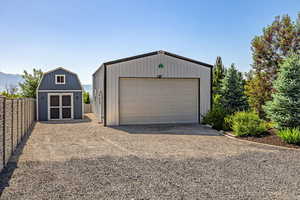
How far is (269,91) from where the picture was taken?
16.0 m

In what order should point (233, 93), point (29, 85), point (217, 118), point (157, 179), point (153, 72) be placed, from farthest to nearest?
point (29, 85)
point (233, 93)
point (153, 72)
point (217, 118)
point (157, 179)

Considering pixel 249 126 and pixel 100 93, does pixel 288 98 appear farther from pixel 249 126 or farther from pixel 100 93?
pixel 100 93

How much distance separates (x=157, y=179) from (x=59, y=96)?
13.9 m

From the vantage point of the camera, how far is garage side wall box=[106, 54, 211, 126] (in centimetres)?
1214

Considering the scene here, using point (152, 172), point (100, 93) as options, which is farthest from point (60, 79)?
point (152, 172)

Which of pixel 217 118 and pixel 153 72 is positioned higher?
pixel 153 72

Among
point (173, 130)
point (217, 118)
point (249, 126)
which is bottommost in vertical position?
point (173, 130)

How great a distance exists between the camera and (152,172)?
15.0ft

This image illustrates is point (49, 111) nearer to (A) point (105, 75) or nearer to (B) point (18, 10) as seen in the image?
(A) point (105, 75)

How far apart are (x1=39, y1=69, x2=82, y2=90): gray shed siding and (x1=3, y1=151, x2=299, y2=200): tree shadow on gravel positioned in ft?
38.7

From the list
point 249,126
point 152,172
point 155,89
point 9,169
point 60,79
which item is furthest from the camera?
point 60,79

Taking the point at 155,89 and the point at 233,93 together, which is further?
the point at 233,93

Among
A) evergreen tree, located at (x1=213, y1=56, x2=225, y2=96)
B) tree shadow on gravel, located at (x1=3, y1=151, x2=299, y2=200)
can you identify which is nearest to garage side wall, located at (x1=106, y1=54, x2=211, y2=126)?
tree shadow on gravel, located at (x1=3, y1=151, x2=299, y2=200)

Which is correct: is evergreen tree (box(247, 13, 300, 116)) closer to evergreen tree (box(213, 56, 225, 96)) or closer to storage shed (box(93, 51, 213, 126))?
evergreen tree (box(213, 56, 225, 96))
